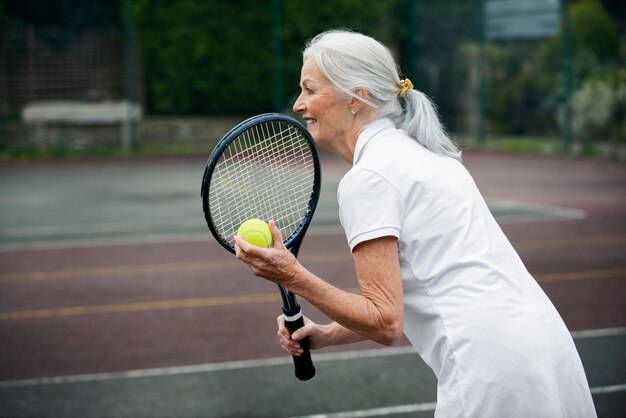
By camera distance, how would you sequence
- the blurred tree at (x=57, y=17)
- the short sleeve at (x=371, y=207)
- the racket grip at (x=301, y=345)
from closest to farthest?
the short sleeve at (x=371, y=207) → the racket grip at (x=301, y=345) → the blurred tree at (x=57, y=17)

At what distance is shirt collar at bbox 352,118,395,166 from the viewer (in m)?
2.30

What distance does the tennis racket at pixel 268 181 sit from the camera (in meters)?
2.49

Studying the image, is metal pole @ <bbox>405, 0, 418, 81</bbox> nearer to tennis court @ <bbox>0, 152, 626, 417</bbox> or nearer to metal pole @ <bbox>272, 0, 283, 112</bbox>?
metal pole @ <bbox>272, 0, 283, 112</bbox>

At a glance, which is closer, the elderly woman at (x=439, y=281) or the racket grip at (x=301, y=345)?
the elderly woman at (x=439, y=281)

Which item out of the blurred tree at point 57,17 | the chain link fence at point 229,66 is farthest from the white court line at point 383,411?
the blurred tree at point 57,17

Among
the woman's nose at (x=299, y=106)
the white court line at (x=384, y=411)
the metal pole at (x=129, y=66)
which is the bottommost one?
the metal pole at (x=129, y=66)

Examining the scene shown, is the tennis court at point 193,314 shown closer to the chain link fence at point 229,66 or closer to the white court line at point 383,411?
the white court line at point 383,411

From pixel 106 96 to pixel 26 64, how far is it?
1.83 m

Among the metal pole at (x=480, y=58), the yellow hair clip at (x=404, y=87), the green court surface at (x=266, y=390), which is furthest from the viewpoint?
the metal pole at (x=480, y=58)

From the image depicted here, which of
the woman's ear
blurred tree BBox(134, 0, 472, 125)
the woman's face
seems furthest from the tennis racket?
blurred tree BBox(134, 0, 472, 125)

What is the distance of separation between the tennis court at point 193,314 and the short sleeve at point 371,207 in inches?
99.7

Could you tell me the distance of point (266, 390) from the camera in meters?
4.84

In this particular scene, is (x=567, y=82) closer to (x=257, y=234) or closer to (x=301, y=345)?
(x=301, y=345)

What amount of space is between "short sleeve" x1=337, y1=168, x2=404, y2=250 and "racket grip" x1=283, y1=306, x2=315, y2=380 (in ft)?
1.67
